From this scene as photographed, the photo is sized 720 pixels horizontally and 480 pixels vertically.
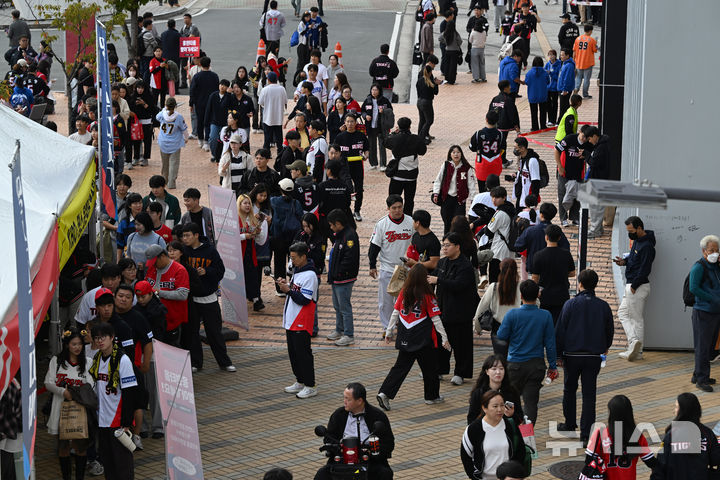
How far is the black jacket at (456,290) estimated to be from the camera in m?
13.3

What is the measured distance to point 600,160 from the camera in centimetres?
1792

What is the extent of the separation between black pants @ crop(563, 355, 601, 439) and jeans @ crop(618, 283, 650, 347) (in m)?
2.53

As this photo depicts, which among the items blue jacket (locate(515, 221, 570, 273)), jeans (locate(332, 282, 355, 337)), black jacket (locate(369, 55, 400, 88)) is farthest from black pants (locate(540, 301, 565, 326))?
black jacket (locate(369, 55, 400, 88))

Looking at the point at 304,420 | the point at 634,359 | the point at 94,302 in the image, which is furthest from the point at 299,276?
the point at 634,359

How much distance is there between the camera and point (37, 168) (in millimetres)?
12586

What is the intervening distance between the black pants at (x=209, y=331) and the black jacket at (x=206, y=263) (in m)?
0.19

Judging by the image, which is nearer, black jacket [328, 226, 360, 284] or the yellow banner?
the yellow banner

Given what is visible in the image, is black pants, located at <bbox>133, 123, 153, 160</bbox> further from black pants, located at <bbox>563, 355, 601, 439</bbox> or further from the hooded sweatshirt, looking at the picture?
black pants, located at <bbox>563, 355, 601, 439</bbox>

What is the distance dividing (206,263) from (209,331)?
0.82 meters

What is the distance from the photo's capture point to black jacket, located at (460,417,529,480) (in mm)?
9352

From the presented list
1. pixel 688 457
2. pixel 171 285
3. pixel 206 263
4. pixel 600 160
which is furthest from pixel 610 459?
pixel 600 160

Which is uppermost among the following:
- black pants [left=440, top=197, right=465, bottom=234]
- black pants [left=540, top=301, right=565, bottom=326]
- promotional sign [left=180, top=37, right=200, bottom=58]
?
promotional sign [left=180, top=37, right=200, bottom=58]

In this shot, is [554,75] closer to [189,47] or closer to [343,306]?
[189,47]

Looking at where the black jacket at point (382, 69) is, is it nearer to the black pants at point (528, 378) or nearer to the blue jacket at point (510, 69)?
the blue jacket at point (510, 69)
